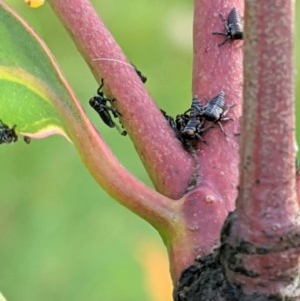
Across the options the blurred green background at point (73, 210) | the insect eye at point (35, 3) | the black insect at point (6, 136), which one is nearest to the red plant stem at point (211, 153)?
the insect eye at point (35, 3)

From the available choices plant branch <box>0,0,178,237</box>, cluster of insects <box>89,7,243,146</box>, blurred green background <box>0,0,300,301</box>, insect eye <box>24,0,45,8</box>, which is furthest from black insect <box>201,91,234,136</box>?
blurred green background <box>0,0,300,301</box>

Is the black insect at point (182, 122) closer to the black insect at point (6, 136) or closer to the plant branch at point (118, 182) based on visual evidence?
the plant branch at point (118, 182)

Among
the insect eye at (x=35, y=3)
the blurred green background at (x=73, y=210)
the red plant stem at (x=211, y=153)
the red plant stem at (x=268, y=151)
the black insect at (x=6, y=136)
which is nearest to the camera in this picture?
the red plant stem at (x=268, y=151)

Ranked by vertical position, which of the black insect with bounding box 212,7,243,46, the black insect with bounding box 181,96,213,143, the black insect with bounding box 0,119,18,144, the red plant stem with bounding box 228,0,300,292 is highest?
the black insect with bounding box 212,7,243,46

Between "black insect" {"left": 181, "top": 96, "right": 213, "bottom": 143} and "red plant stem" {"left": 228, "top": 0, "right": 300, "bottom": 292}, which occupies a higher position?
"black insect" {"left": 181, "top": 96, "right": 213, "bottom": 143}

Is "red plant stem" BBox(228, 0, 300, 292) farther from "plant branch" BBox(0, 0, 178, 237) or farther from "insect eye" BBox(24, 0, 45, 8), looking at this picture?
"insect eye" BBox(24, 0, 45, 8)

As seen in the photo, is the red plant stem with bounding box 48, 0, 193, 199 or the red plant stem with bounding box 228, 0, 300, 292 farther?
the red plant stem with bounding box 48, 0, 193, 199

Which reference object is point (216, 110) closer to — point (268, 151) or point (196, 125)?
point (196, 125)
